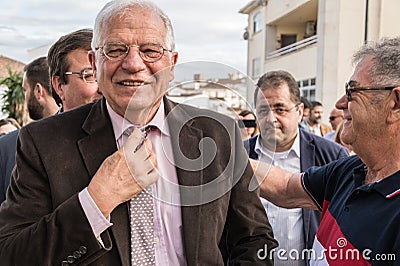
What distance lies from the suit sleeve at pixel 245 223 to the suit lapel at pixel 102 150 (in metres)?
0.42

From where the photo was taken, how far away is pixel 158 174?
1736 millimetres

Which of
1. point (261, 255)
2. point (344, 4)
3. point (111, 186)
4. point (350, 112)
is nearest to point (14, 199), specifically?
point (111, 186)

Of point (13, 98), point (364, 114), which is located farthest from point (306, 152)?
point (13, 98)

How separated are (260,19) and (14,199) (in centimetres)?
2250

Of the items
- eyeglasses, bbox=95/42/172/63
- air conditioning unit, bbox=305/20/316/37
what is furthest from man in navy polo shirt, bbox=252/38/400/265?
air conditioning unit, bbox=305/20/316/37

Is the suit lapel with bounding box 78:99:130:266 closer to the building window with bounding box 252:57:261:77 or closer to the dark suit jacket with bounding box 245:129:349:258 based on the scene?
the dark suit jacket with bounding box 245:129:349:258

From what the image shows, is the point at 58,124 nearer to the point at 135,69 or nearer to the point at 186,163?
the point at 135,69

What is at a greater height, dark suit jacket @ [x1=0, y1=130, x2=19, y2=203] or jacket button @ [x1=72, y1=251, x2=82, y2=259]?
dark suit jacket @ [x1=0, y1=130, x2=19, y2=203]

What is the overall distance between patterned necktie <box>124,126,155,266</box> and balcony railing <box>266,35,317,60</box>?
16748mm

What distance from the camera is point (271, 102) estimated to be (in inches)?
151

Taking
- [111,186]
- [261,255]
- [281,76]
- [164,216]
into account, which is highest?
[281,76]

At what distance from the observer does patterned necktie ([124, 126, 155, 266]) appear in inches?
70.5

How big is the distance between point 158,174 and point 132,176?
9cm

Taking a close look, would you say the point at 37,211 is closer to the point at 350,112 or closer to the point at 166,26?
the point at 166,26
